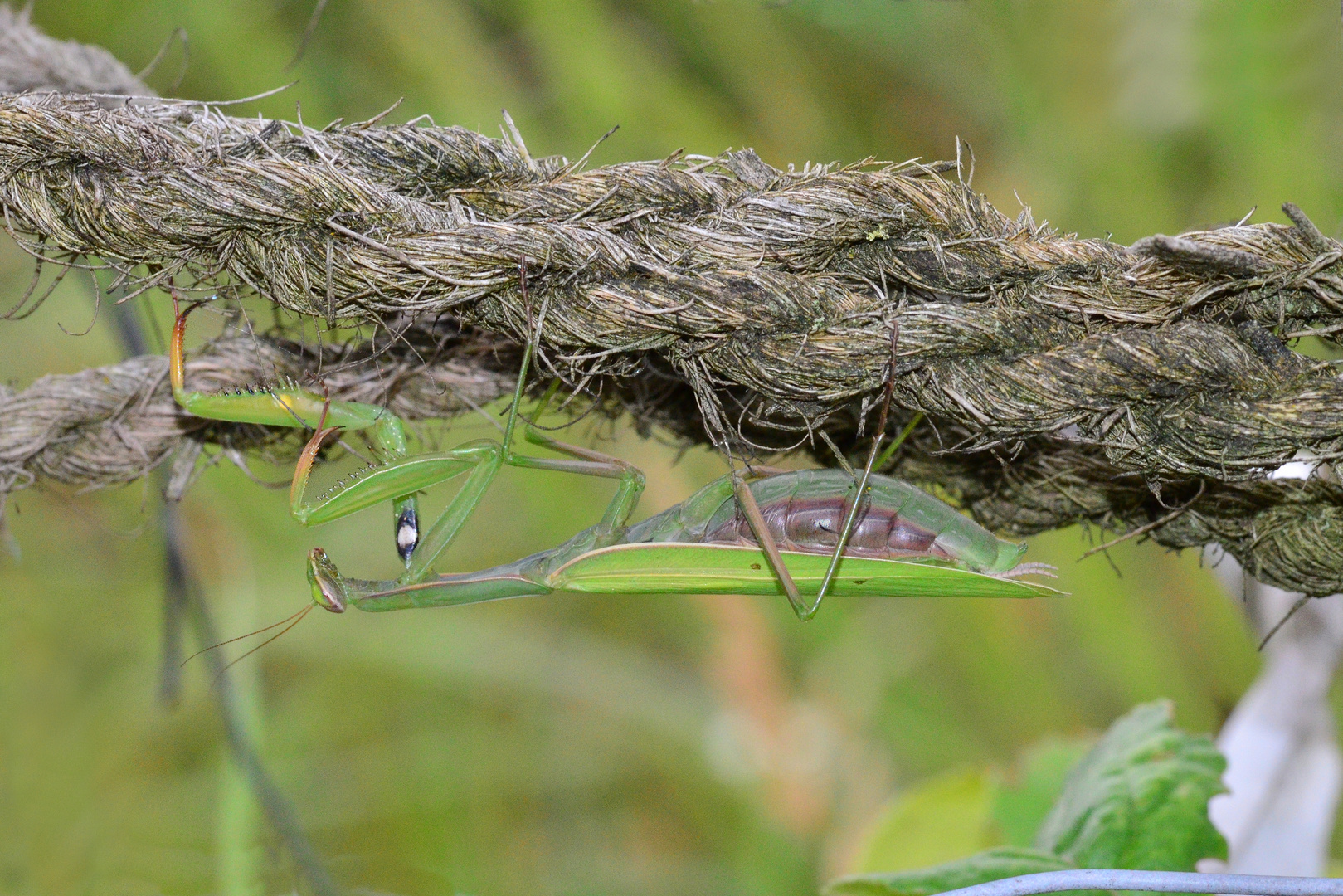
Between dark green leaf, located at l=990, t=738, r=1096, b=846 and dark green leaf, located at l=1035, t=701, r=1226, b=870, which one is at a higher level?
dark green leaf, located at l=990, t=738, r=1096, b=846

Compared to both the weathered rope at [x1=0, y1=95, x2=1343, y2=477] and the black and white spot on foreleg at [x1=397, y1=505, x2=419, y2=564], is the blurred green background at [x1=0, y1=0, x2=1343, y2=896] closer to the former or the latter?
the black and white spot on foreleg at [x1=397, y1=505, x2=419, y2=564]

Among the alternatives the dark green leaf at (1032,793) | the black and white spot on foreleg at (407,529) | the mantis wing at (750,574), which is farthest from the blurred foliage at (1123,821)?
the black and white spot on foreleg at (407,529)

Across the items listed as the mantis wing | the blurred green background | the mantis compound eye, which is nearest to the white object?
Result: the blurred green background

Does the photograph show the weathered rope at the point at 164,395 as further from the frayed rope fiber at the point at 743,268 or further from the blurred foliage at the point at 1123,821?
the blurred foliage at the point at 1123,821

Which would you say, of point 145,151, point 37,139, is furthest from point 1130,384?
point 37,139

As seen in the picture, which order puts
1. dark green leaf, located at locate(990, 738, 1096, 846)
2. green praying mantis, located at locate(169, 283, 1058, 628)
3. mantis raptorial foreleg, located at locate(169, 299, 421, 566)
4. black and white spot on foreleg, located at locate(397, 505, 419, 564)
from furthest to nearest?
dark green leaf, located at locate(990, 738, 1096, 846) < black and white spot on foreleg, located at locate(397, 505, 419, 564) < green praying mantis, located at locate(169, 283, 1058, 628) < mantis raptorial foreleg, located at locate(169, 299, 421, 566)

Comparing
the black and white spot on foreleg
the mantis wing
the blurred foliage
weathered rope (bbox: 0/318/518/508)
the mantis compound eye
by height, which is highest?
weathered rope (bbox: 0/318/518/508)

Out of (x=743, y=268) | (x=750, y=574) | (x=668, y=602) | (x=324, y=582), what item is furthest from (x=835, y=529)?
(x=668, y=602)
